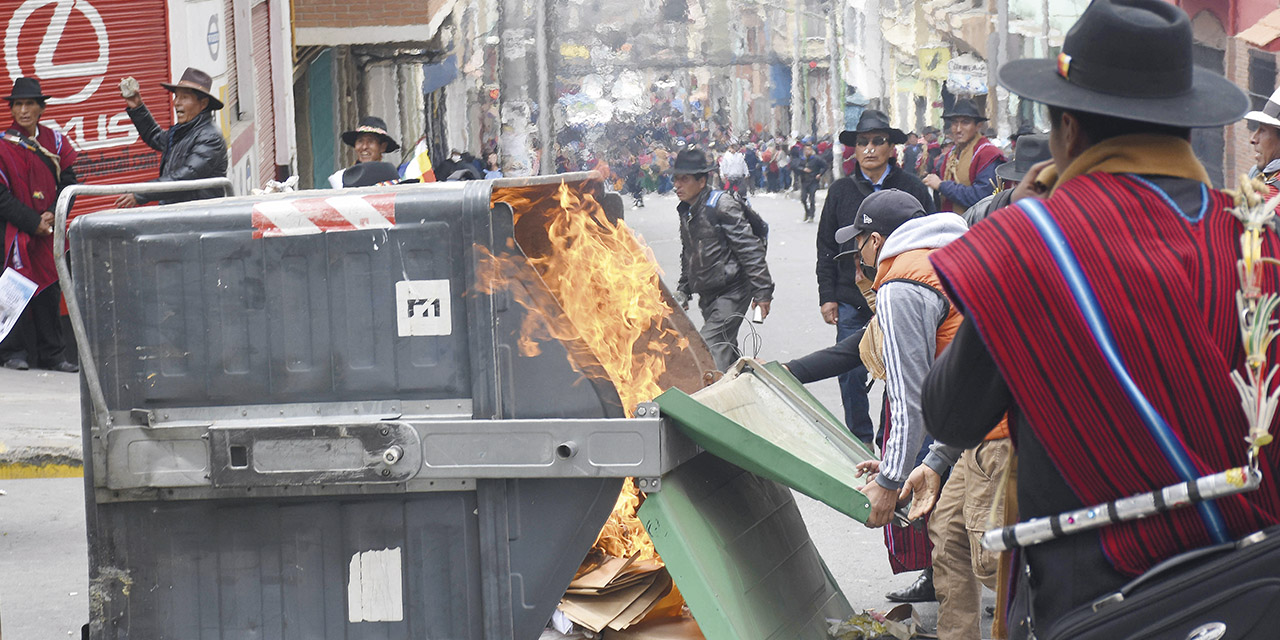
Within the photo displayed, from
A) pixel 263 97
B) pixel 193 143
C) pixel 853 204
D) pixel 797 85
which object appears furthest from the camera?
pixel 797 85

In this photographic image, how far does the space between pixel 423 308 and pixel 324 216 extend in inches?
13.9

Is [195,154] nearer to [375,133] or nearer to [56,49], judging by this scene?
[375,133]

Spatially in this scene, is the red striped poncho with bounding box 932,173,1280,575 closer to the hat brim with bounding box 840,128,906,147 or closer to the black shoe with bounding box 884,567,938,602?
the black shoe with bounding box 884,567,938,602

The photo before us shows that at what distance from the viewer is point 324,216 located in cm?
354

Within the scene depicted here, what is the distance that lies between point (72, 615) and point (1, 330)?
1917mm

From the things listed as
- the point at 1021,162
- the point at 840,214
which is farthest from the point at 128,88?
the point at 1021,162

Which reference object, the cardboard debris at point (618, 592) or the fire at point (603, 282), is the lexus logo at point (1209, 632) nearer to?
the fire at point (603, 282)

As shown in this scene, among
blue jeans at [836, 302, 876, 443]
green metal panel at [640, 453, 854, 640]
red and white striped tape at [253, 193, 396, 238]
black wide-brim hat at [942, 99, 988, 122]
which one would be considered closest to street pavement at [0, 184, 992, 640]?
blue jeans at [836, 302, 876, 443]

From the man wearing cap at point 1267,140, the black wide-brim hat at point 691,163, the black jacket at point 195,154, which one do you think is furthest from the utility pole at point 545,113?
the man wearing cap at point 1267,140

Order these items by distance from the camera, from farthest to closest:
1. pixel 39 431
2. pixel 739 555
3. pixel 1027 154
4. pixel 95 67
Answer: pixel 95 67, pixel 39 431, pixel 1027 154, pixel 739 555

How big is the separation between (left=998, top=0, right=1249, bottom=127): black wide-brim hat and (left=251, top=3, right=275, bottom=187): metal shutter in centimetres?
1289

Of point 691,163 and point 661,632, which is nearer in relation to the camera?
point 661,632

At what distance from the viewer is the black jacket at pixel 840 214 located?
317 inches

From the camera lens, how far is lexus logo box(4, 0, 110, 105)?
32.4 ft
